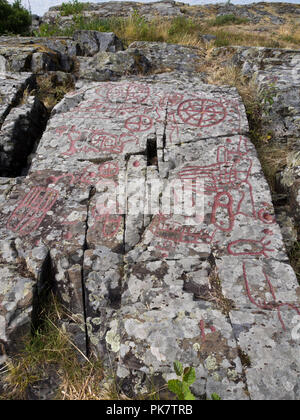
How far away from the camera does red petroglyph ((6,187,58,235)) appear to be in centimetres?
254

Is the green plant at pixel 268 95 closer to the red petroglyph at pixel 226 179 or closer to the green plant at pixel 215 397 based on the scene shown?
the red petroglyph at pixel 226 179

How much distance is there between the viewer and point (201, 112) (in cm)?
354

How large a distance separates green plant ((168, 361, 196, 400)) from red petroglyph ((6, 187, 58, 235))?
1689 millimetres

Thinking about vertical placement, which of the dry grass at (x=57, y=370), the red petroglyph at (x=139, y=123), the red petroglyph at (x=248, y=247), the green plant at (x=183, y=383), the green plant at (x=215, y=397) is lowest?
the dry grass at (x=57, y=370)

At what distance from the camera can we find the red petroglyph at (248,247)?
89.0 inches

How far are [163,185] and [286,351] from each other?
171 centimetres

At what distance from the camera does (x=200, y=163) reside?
9.73ft

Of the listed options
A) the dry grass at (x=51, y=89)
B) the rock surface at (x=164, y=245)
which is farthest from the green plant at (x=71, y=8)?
the rock surface at (x=164, y=245)

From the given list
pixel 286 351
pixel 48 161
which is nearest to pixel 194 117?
pixel 48 161

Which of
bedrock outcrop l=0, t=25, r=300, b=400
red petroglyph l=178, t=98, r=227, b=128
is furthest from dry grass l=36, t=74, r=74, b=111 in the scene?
red petroglyph l=178, t=98, r=227, b=128

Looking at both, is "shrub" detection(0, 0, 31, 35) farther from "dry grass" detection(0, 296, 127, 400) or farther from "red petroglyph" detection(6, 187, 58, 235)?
"dry grass" detection(0, 296, 127, 400)

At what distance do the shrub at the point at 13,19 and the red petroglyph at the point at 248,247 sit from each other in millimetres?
9230

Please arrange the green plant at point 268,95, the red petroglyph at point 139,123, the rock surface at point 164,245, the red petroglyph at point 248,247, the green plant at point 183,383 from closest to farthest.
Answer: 1. the green plant at point 183,383
2. the rock surface at point 164,245
3. the red petroglyph at point 248,247
4. the red petroglyph at point 139,123
5. the green plant at point 268,95

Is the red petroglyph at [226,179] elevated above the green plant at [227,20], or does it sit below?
below
